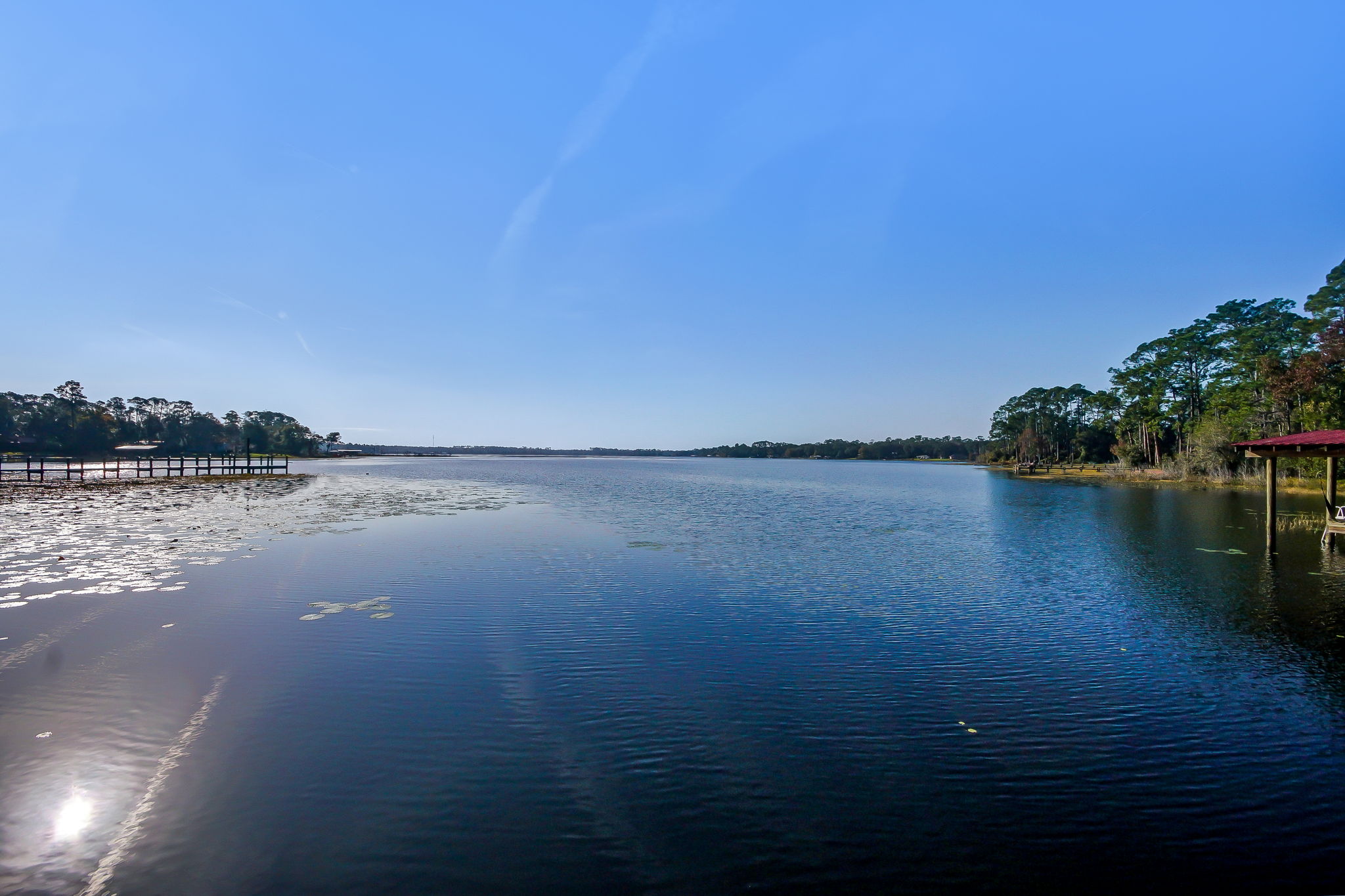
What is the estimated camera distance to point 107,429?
122812mm

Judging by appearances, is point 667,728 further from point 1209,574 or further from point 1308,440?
point 1308,440

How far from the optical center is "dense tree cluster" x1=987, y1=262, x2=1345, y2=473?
41.8 m

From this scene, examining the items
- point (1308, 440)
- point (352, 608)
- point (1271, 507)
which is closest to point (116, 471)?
point (352, 608)

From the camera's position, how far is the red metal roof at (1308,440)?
1816 cm

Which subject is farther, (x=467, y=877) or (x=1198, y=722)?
(x=1198, y=722)

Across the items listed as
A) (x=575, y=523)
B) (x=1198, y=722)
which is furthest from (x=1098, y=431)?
(x=1198, y=722)

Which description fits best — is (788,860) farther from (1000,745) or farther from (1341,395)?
(1341,395)

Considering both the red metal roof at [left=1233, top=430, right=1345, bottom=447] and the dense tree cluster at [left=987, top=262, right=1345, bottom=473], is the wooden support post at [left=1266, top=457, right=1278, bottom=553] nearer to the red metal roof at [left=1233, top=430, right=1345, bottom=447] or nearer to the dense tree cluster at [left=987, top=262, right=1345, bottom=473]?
the red metal roof at [left=1233, top=430, right=1345, bottom=447]

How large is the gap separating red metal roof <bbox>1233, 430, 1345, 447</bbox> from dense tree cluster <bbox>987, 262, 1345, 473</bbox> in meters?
28.4

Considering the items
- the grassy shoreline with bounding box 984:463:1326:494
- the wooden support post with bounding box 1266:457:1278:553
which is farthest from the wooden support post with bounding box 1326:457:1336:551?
the grassy shoreline with bounding box 984:463:1326:494

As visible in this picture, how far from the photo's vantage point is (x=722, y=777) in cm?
593

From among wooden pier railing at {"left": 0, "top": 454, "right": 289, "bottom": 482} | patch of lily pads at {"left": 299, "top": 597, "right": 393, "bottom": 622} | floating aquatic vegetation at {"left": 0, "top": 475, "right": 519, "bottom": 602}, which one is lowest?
patch of lily pads at {"left": 299, "top": 597, "right": 393, "bottom": 622}

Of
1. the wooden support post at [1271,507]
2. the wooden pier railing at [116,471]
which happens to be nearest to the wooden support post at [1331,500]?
the wooden support post at [1271,507]

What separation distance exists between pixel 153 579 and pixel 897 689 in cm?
1540
